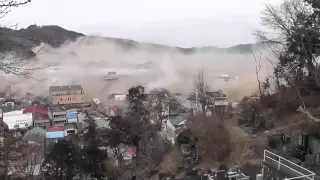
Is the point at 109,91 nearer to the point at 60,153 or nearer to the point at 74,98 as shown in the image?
the point at 74,98

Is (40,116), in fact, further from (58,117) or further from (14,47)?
(14,47)

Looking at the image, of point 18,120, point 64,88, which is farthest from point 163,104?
point 64,88

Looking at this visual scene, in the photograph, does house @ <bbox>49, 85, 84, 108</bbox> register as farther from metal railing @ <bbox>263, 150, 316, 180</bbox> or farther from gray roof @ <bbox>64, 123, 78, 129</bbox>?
metal railing @ <bbox>263, 150, 316, 180</bbox>

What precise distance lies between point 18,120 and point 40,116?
4.36 feet

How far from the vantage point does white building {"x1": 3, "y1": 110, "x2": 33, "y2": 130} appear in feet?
54.8

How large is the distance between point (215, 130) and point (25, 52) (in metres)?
5.10

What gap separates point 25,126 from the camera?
55.4ft

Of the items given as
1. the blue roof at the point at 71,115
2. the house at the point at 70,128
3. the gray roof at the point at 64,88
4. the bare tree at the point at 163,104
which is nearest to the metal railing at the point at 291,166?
the bare tree at the point at 163,104

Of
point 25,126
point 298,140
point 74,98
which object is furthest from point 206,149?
point 74,98

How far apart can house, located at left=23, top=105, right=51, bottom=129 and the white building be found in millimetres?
275

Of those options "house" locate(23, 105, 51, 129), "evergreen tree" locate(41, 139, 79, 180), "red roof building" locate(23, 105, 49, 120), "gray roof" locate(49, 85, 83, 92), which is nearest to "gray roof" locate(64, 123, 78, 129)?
"house" locate(23, 105, 51, 129)

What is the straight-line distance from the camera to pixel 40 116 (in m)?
18.3

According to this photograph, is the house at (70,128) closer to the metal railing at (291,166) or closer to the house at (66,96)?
the house at (66,96)

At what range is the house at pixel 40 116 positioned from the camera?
57.7ft
